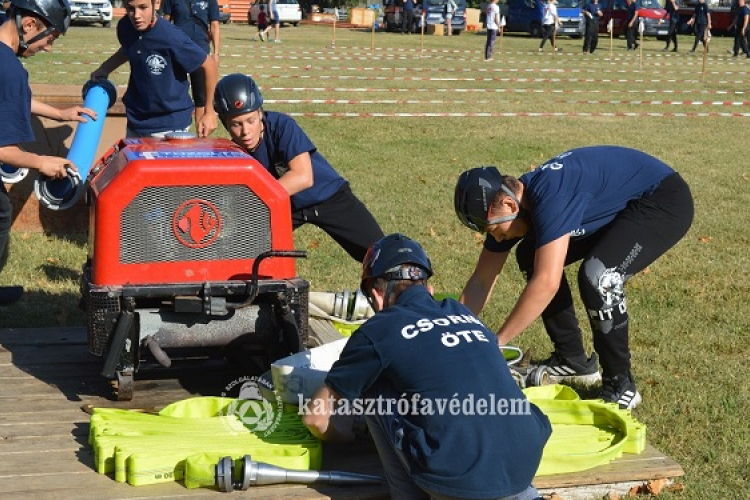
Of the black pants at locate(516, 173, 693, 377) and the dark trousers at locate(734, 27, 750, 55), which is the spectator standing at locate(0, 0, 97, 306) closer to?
the black pants at locate(516, 173, 693, 377)

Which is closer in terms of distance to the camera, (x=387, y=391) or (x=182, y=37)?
(x=387, y=391)

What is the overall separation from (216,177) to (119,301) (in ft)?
2.36

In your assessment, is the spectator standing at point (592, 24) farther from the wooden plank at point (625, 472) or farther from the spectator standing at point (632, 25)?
the wooden plank at point (625, 472)

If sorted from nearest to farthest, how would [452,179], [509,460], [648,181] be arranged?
[509,460] < [648,181] < [452,179]

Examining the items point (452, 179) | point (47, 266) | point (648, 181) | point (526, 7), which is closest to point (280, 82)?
point (452, 179)

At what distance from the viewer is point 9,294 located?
7.73m

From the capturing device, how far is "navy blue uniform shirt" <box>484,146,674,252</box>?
17.0ft

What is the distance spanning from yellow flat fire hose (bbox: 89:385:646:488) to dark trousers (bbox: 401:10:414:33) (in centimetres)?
4302

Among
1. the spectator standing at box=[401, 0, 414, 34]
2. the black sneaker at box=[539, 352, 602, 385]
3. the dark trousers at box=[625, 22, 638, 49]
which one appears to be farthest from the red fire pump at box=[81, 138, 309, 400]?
the spectator standing at box=[401, 0, 414, 34]

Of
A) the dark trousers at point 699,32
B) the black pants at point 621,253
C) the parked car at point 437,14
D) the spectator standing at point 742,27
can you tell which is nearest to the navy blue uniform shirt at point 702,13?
the dark trousers at point 699,32

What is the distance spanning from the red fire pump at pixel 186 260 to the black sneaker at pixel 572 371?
1.50 meters

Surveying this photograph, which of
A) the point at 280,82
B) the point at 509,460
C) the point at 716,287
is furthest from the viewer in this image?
the point at 280,82

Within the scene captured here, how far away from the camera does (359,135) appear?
15828 mm

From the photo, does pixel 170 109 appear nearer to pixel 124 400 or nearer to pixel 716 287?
pixel 124 400
